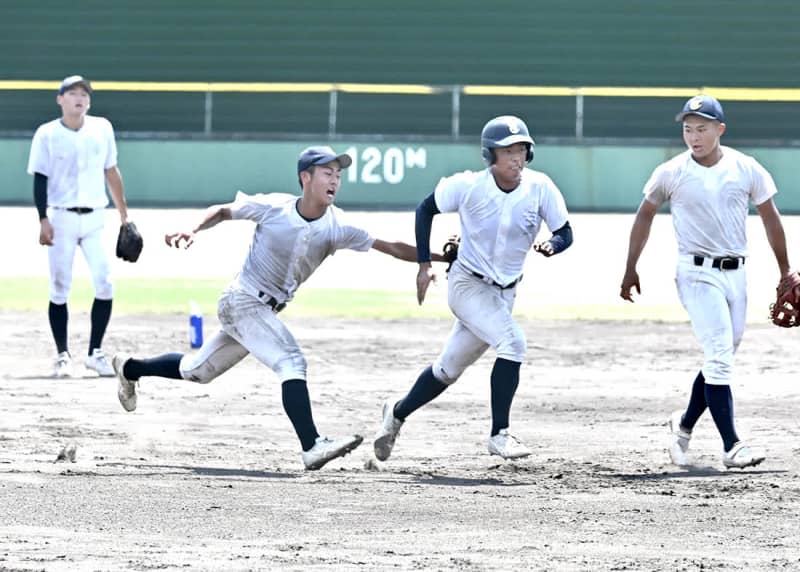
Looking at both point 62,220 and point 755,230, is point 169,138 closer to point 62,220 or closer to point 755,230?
point 755,230

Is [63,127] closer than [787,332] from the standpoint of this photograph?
Yes

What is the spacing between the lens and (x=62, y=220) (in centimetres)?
1247

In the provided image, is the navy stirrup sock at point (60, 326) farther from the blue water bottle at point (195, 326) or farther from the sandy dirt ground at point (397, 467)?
the blue water bottle at point (195, 326)

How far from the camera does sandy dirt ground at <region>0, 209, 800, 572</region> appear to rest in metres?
6.54

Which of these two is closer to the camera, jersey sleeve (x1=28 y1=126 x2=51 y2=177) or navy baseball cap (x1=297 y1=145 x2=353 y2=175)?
navy baseball cap (x1=297 y1=145 x2=353 y2=175)

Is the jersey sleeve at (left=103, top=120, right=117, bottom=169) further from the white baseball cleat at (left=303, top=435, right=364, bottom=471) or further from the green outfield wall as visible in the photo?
the green outfield wall

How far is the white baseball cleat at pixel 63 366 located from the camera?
12422 millimetres

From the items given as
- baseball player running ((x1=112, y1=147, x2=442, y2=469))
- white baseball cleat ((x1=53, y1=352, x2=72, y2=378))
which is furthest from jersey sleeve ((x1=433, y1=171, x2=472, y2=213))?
white baseball cleat ((x1=53, y1=352, x2=72, y2=378))

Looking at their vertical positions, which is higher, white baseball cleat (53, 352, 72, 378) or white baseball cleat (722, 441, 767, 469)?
white baseball cleat (722, 441, 767, 469)

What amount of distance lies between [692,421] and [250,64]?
84.8ft

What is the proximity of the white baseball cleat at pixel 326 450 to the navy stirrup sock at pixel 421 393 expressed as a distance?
0.79 meters

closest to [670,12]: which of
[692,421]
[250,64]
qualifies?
[250,64]

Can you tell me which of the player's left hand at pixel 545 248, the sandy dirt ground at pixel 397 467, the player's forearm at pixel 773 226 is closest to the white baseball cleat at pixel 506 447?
the sandy dirt ground at pixel 397 467

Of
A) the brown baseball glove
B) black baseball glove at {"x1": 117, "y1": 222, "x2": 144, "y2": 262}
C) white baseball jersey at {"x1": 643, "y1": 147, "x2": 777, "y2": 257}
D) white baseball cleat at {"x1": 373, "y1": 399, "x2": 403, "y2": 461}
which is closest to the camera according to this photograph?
white baseball jersey at {"x1": 643, "y1": 147, "x2": 777, "y2": 257}
